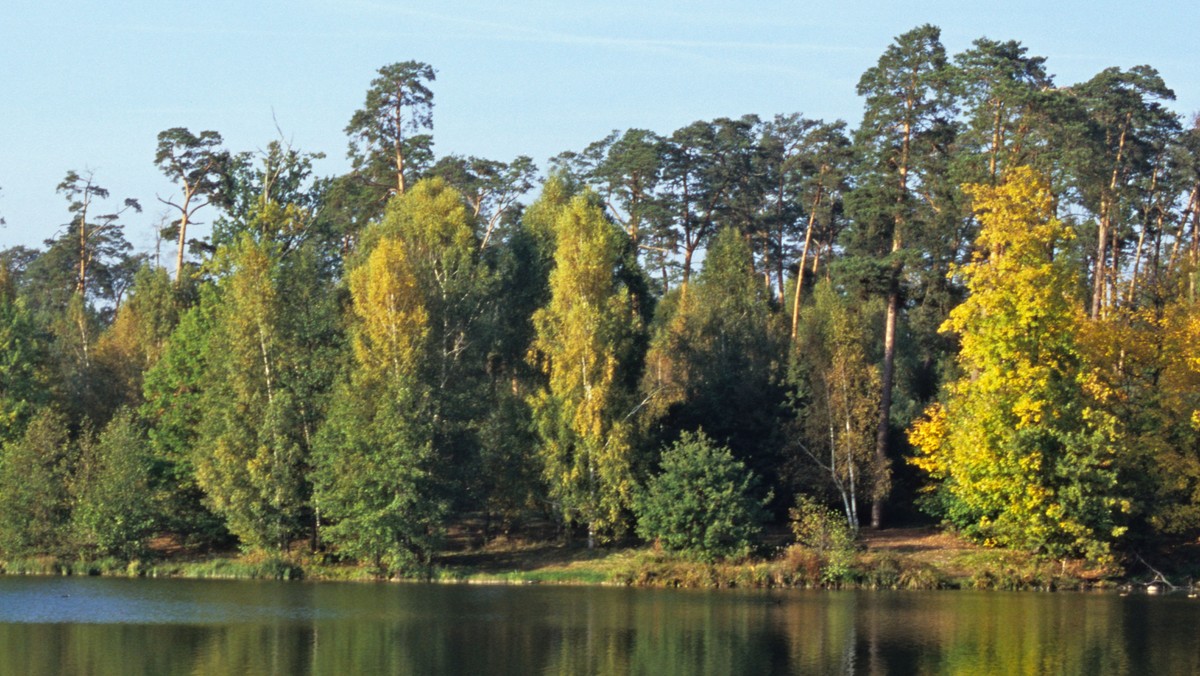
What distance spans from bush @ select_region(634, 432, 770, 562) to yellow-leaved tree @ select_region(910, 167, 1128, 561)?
7622 millimetres

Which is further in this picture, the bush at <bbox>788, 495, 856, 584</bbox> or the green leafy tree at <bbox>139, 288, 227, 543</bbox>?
the green leafy tree at <bbox>139, 288, 227, 543</bbox>

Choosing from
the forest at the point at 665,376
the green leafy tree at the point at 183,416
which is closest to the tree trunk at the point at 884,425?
the forest at the point at 665,376

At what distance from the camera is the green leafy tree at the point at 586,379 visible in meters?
50.8

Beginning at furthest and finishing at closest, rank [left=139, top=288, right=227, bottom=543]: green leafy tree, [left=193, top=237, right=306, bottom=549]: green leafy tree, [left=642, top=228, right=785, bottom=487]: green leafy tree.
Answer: [left=642, top=228, right=785, bottom=487]: green leafy tree, [left=139, top=288, right=227, bottom=543]: green leafy tree, [left=193, top=237, right=306, bottom=549]: green leafy tree

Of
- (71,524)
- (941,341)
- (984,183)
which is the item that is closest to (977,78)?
(984,183)

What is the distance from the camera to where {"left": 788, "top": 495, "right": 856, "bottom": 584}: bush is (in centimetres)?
4569

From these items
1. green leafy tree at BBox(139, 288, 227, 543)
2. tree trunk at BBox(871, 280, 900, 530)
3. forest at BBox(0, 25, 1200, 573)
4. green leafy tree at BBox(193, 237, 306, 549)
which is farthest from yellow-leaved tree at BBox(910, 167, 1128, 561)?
green leafy tree at BBox(139, 288, 227, 543)

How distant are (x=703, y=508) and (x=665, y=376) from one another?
11.9 metres

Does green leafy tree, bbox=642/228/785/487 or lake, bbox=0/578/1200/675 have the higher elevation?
green leafy tree, bbox=642/228/785/487

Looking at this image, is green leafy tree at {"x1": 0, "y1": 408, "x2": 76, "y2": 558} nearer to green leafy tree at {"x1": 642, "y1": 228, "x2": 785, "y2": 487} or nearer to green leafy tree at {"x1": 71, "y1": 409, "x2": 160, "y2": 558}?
green leafy tree at {"x1": 71, "y1": 409, "x2": 160, "y2": 558}

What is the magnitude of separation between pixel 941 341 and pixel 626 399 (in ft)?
52.9

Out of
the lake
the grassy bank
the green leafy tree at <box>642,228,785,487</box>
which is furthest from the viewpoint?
the green leafy tree at <box>642,228,785,487</box>

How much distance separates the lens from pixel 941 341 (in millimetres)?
59312

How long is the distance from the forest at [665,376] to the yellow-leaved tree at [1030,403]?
127 millimetres
